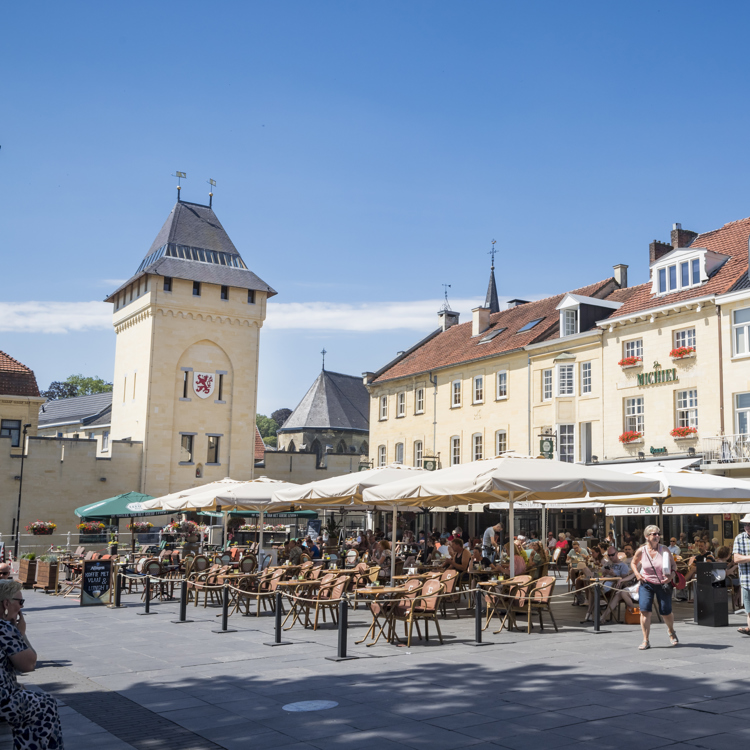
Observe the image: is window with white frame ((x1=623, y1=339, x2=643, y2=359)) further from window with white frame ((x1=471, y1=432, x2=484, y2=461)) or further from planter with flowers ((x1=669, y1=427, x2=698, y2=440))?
window with white frame ((x1=471, y1=432, x2=484, y2=461))

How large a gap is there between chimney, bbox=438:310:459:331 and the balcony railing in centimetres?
2242

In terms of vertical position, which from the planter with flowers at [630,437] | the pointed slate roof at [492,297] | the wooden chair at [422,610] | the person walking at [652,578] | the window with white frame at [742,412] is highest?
the pointed slate roof at [492,297]

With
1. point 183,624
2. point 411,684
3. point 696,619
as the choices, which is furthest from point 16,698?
point 696,619

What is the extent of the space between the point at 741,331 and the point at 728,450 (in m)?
4.01

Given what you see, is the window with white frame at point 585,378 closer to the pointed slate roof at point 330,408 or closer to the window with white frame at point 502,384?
the window with white frame at point 502,384

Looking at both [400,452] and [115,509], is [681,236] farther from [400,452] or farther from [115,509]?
[115,509]

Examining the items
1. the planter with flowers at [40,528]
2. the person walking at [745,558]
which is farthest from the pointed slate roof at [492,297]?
the person walking at [745,558]

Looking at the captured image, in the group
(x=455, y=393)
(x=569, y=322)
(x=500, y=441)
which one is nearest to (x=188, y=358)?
(x=455, y=393)

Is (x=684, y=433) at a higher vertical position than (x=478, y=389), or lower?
lower

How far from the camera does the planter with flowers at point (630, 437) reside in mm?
29594

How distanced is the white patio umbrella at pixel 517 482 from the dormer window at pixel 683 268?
61.0ft

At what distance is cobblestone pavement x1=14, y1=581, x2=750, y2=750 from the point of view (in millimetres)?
6492

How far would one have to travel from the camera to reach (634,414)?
99.2 feet

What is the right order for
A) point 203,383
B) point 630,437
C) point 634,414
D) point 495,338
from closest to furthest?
1. point 630,437
2. point 634,414
3. point 495,338
4. point 203,383
